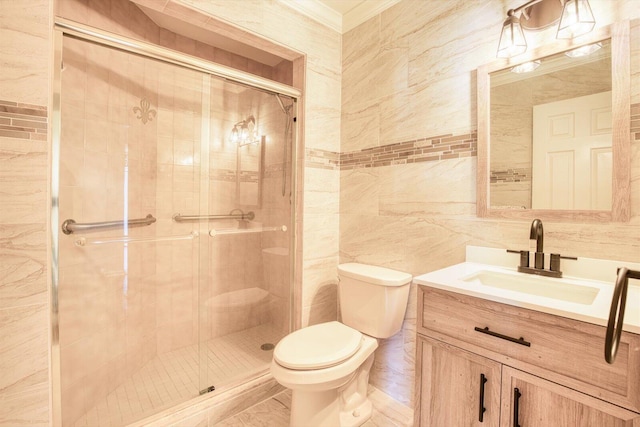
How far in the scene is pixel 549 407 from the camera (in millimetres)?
881

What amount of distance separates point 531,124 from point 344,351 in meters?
1.35

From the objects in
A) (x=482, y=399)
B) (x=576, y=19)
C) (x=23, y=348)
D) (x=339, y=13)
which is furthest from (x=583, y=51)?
(x=23, y=348)

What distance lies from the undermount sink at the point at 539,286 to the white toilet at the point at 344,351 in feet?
1.33

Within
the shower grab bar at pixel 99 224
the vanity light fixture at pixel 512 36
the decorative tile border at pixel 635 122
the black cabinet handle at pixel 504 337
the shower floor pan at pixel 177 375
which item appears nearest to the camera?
the black cabinet handle at pixel 504 337

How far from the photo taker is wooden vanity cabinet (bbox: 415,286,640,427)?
79 cm

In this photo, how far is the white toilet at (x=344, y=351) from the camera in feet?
4.30

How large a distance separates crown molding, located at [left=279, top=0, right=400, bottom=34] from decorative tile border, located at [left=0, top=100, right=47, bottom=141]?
1.46 metres

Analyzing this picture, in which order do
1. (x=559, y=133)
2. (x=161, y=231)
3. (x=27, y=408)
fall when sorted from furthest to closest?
(x=161, y=231)
(x=559, y=133)
(x=27, y=408)

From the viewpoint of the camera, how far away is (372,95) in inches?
77.0

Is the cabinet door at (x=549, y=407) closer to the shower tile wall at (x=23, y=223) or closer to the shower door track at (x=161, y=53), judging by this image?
the shower tile wall at (x=23, y=223)

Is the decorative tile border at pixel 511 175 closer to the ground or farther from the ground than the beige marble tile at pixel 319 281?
farther from the ground

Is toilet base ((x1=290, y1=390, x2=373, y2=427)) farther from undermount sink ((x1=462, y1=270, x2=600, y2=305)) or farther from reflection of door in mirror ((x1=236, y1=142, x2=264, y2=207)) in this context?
reflection of door in mirror ((x1=236, y1=142, x2=264, y2=207))

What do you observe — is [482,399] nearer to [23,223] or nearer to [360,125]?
[360,125]

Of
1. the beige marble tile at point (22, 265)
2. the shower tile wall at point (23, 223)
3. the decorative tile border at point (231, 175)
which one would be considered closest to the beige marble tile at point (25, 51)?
the shower tile wall at point (23, 223)
